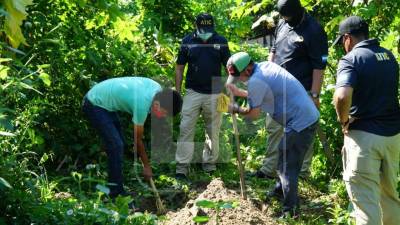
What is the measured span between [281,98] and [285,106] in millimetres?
91

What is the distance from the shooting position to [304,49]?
6094 mm

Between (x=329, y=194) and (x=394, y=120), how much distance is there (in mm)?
1881

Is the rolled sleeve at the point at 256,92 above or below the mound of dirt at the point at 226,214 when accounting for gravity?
above

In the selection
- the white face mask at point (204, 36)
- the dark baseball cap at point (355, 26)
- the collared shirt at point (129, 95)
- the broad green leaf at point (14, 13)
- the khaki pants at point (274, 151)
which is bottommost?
the khaki pants at point (274, 151)

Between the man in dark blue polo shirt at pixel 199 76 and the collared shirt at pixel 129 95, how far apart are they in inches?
52.0

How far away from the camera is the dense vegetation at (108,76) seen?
19.2 ft

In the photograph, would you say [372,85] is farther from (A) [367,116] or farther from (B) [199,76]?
(B) [199,76]

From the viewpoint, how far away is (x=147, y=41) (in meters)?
8.80

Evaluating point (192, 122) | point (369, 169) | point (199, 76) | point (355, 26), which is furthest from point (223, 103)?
point (369, 169)

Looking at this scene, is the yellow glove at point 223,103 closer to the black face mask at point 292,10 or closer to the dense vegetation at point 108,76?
the dense vegetation at point 108,76

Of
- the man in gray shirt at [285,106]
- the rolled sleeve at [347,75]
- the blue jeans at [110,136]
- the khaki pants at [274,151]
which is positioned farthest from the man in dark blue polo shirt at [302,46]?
the blue jeans at [110,136]

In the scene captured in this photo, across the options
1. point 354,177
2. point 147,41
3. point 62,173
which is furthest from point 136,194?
point 147,41

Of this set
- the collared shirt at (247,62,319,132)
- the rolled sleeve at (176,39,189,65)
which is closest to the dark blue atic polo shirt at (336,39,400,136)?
the collared shirt at (247,62,319,132)

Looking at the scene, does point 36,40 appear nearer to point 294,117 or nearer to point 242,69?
point 242,69
